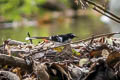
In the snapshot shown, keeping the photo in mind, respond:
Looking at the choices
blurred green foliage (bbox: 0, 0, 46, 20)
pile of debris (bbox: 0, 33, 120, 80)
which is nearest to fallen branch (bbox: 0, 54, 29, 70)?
pile of debris (bbox: 0, 33, 120, 80)

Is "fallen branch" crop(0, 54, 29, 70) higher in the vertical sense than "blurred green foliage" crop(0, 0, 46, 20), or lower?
higher

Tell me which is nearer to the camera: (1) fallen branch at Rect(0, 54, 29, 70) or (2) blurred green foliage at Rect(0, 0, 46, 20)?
(1) fallen branch at Rect(0, 54, 29, 70)

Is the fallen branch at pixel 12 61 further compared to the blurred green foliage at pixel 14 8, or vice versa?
the blurred green foliage at pixel 14 8

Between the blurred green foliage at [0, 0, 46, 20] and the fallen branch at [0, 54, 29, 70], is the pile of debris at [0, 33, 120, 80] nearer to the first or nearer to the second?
the fallen branch at [0, 54, 29, 70]

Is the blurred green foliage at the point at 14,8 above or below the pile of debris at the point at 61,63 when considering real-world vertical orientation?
below

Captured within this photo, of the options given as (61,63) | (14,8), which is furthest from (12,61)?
(14,8)

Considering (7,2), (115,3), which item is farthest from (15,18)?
(115,3)

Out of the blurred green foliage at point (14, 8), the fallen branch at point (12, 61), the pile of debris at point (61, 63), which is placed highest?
the fallen branch at point (12, 61)

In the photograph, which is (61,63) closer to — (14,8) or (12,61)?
(12,61)

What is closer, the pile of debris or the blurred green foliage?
the pile of debris

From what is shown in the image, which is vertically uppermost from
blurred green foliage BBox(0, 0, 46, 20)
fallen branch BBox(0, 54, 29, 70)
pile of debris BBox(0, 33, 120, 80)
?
fallen branch BBox(0, 54, 29, 70)

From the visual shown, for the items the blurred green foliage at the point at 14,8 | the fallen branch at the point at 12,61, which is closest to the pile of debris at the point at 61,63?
the fallen branch at the point at 12,61

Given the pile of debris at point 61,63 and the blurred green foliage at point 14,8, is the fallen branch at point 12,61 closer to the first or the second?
the pile of debris at point 61,63

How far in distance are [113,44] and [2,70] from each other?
52 cm
